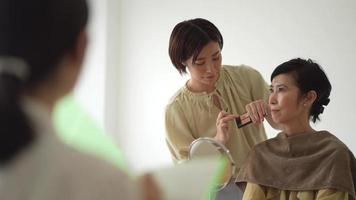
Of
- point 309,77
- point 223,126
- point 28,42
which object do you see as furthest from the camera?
point 309,77

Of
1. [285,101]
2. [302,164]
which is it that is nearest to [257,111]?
[285,101]

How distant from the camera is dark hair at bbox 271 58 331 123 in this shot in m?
1.12

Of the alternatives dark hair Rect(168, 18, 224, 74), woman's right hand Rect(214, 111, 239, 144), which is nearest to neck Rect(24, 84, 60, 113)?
woman's right hand Rect(214, 111, 239, 144)

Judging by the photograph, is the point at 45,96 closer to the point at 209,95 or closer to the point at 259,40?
the point at 209,95

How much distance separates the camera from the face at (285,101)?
1108 mm

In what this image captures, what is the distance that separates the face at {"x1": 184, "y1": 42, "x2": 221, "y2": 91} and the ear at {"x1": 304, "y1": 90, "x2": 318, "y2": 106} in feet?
0.82

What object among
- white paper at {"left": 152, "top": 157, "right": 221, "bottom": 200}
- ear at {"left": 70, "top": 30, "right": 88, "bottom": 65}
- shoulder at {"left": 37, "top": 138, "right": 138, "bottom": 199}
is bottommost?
white paper at {"left": 152, "top": 157, "right": 221, "bottom": 200}

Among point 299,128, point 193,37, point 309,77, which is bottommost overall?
point 299,128

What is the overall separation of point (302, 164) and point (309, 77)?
0.23 metres

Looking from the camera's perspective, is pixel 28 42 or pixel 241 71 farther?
pixel 241 71

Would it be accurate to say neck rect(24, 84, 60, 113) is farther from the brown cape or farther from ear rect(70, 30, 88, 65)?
the brown cape

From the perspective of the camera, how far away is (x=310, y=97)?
113 cm

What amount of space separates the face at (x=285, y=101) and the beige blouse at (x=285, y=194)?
19 centimetres

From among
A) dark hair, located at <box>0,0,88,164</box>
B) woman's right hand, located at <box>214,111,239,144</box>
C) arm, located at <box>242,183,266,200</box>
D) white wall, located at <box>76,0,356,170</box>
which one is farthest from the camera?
white wall, located at <box>76,0,356,170</box>
